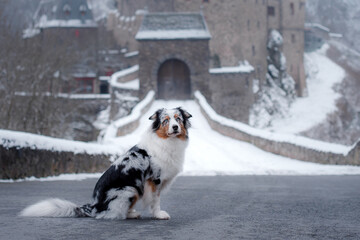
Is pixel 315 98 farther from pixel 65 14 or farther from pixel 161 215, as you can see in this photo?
pixel 161 215

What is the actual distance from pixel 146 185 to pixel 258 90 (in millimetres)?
59696

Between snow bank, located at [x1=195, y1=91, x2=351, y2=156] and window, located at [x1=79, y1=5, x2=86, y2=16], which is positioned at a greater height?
window, located at [x1=79, y1=5, x2=86, y2=16]

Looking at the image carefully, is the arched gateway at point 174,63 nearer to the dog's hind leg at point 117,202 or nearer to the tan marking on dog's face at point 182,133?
the tan marking on dog's face at point 182,133

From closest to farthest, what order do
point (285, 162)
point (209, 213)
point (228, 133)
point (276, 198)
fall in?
point (209, 213)
point (276, 198)
point (285, 162)
point (228, 133)

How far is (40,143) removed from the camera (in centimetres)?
1155

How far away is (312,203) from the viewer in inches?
304

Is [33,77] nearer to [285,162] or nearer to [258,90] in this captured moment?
[285,162]

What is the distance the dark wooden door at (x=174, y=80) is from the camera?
141ft

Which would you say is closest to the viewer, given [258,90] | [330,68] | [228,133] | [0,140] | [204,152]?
[0,140]

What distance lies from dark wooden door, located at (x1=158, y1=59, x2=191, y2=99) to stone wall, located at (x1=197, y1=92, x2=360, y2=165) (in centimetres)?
1675

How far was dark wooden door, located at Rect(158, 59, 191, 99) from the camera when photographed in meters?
43.1

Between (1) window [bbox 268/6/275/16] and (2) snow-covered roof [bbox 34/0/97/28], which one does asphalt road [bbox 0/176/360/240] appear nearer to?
(1) window [bbox 268/6/275/16]

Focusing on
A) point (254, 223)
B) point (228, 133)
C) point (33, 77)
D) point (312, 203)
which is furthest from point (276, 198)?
point (33, 77)

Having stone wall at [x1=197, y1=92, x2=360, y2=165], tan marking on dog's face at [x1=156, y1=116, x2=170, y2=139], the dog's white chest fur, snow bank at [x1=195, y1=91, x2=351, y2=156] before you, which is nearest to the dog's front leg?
the dog's white chest fur
